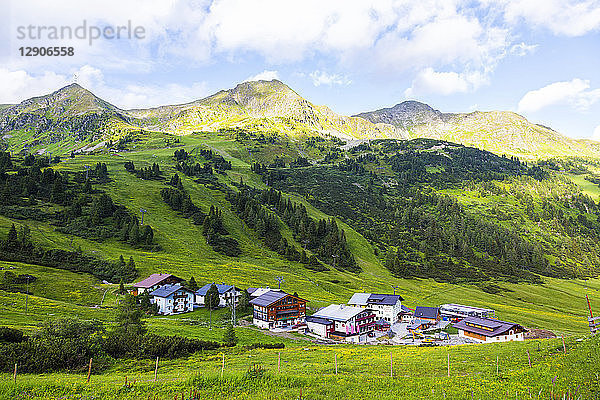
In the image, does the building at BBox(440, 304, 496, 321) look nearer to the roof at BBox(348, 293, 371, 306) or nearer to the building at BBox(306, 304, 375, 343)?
the roof at BBox(348, 293, 371, 306)

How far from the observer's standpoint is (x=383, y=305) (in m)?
102

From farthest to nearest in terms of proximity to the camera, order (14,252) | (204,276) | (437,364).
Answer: (204,276)
(14,252)
(437,364)

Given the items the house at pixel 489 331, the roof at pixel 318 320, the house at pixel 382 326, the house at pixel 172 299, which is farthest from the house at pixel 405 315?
the house at pixel 172 299

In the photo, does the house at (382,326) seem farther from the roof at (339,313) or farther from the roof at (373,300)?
the roof at (339,313)

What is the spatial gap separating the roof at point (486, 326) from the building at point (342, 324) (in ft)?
80.7

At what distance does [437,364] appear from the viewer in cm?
3481

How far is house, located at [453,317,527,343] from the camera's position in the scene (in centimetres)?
7700

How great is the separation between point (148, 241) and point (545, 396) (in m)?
148

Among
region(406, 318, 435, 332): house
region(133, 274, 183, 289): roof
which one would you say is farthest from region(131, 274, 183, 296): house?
region(406, 318, 435, 332): house

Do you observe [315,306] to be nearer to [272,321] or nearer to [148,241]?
[272,321]

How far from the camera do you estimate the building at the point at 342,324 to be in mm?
79312

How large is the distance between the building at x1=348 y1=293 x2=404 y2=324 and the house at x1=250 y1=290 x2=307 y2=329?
2307 cm

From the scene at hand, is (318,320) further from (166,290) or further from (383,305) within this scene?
(166,290)

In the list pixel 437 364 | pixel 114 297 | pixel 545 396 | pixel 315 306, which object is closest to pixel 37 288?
pixel 114 297
